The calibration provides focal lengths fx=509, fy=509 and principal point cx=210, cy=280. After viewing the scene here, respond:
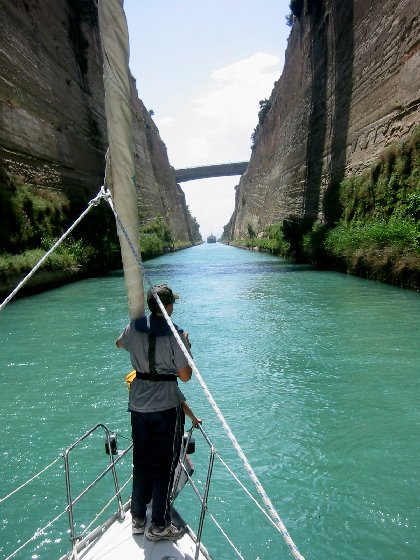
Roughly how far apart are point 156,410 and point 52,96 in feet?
78.0

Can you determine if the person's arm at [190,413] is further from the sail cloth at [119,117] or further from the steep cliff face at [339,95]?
the steep cliff face at [339,95]

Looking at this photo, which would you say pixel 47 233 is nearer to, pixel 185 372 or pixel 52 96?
pixel 52 96

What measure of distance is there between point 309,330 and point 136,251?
7.31m

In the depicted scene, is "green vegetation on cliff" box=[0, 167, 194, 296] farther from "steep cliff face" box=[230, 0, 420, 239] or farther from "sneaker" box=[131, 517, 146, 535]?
"sneaker" box=[131, 517, 146, 535]

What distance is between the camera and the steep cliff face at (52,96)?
19.1m

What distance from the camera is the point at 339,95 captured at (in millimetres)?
24406

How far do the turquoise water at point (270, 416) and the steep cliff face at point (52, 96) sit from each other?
10549 millimetres

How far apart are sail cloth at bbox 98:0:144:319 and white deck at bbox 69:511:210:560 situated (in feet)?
4.41

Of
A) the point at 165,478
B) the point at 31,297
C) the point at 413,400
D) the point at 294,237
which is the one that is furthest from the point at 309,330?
the point at 294,237

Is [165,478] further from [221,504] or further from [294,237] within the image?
[294,237]

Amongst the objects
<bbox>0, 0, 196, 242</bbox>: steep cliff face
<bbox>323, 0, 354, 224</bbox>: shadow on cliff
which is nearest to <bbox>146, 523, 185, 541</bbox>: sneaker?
<bbox>0, 0, 196, 242</bbox>: steep cliff face

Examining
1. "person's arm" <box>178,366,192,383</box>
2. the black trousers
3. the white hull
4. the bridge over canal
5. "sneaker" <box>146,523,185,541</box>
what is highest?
the bridge over canal

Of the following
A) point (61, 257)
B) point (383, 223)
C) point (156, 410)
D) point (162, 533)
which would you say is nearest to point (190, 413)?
point (156, 410)

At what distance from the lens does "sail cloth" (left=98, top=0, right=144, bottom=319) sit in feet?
7.79
